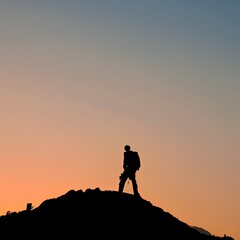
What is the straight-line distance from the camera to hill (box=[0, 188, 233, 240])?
29.0m

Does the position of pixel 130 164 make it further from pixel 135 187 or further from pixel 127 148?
pixel 135 187

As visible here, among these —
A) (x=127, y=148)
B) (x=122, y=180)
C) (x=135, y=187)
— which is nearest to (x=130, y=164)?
(x=127, y=148)

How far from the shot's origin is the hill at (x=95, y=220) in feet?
95.3

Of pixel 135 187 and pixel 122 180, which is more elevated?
pixel 122 180

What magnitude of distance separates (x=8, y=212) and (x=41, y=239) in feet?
25.7

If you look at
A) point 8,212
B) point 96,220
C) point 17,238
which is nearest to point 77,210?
point 96,220

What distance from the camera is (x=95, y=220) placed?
30.1 m

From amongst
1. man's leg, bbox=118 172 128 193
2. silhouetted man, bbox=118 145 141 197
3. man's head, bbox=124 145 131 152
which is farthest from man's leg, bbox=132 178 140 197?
man's head, bbox=124 145 131 152

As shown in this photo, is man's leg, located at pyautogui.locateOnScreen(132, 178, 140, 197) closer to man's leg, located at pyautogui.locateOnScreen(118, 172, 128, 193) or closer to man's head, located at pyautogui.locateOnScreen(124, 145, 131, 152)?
man's leg, located at pyautogui.locateOnScreen(118, 172, 128, 193)

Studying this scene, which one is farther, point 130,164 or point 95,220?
point 130,164

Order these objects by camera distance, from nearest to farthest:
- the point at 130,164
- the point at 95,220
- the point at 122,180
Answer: the point at 95,220, the point at 130,164, the point at 122,180

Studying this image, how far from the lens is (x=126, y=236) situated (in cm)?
2862

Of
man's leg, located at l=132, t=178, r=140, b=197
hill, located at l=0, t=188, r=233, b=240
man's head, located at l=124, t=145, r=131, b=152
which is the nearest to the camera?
hill, located at l=0, t=188, r=233, b=240

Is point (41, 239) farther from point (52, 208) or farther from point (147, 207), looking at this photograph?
point (147, 207)
